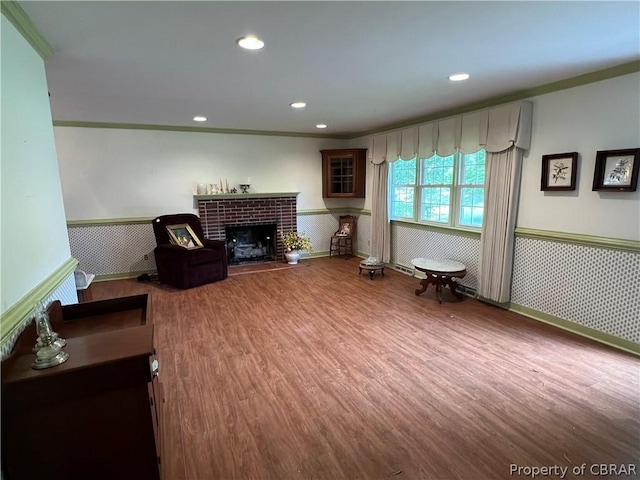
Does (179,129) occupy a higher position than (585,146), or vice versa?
(179,129)

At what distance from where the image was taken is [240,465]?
176cm

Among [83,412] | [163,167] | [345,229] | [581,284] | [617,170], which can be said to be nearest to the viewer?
[83,412]

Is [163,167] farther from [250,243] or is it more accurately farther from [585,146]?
[585,146]

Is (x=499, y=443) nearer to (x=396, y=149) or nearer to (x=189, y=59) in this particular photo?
(x=189, y=59)

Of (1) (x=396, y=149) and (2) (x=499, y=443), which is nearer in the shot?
(2) (x=499, y=443)

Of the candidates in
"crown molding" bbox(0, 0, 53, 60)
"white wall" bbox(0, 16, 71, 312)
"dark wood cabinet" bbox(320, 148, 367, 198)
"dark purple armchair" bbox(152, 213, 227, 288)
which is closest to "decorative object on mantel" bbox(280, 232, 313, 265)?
"dark wood cabinet" bbox(320, 148, 367, 198)

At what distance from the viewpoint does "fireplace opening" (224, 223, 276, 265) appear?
238 inches

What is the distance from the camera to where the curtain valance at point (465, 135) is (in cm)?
345

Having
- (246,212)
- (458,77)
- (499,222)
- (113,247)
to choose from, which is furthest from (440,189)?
(113,247)

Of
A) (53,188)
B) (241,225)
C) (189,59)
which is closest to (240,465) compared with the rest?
(53,188)

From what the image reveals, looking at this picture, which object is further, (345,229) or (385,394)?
(345,229)

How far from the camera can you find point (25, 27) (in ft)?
5.94

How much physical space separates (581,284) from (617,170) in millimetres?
1069

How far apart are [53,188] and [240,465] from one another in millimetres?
2132
